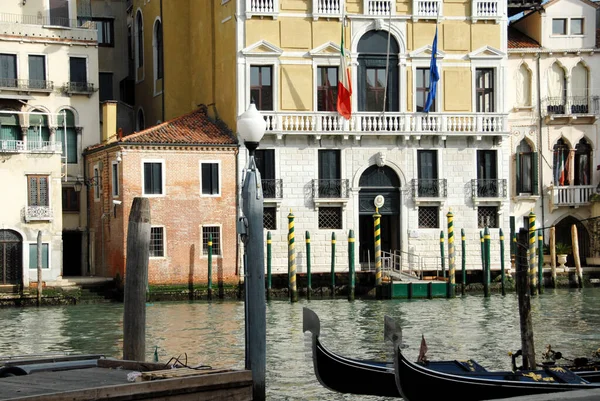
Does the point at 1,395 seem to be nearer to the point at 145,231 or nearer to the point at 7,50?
the point at 145,231

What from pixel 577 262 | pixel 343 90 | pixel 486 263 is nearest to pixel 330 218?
pixel 343 90

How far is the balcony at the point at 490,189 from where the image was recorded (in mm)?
27891

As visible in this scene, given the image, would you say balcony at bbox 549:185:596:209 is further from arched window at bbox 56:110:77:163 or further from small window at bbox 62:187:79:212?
arched window at bbox 56:110:77:163

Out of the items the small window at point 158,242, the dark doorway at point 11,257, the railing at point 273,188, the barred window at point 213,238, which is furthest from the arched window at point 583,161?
the dark doorway at point 11,257

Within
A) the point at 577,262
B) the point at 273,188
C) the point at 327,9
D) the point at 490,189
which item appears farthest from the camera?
the point at 490,189

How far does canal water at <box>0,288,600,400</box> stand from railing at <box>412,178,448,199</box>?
3.01 m

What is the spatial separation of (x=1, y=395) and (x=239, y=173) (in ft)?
62.0

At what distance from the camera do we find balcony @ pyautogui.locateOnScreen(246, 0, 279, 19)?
2669 centimetres

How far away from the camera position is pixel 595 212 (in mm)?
29969

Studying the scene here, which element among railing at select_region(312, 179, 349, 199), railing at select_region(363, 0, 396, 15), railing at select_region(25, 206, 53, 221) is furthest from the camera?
railing at select_region(363, 0, 396, 15)

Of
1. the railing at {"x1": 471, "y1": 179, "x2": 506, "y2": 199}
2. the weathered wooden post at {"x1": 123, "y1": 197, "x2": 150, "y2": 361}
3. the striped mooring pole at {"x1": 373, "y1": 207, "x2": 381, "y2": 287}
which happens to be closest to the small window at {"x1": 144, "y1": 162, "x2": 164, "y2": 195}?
the striped mooring pole at {"x1": 373, "y1": 207, "x2": 381, "y2": 287}

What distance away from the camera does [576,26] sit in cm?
3081

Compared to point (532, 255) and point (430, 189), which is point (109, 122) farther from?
point (532, 255)

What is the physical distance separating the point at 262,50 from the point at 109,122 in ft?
15.1
